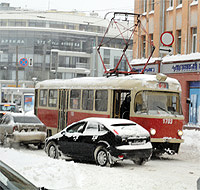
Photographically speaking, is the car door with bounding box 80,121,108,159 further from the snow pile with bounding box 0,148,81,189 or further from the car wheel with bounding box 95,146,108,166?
the snow pile with bounding box 0,148,81,189

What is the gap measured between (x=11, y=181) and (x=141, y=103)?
41.1 ft

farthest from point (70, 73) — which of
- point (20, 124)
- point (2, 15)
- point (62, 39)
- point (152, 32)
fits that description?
point (20, 124)

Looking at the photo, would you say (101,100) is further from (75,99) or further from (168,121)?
(168,121)

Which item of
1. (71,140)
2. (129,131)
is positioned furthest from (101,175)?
(71,140)

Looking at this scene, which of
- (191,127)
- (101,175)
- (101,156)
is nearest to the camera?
(101,175)

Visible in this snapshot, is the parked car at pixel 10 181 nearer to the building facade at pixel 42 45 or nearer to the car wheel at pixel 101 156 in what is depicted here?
the car wheel at pixel 101 156

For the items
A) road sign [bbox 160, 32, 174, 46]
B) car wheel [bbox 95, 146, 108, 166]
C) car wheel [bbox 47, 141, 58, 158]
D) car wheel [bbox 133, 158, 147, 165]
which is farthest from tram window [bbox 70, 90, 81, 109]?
car wheel [bbox 95, 146, 108, 166]

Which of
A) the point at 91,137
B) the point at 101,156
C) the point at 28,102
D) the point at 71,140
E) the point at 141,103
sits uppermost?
the point at 141,103

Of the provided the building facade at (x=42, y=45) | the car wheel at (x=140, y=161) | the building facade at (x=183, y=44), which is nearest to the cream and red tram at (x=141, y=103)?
the car wheel at (x=140, y=161)

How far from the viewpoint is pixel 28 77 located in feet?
289

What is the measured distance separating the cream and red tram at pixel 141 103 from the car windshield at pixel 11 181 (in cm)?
1189

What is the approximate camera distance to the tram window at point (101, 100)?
18.2 meters

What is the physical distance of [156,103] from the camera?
1706 centimetres

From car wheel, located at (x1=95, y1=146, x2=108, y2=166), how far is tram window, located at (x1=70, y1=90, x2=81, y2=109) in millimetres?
6192
